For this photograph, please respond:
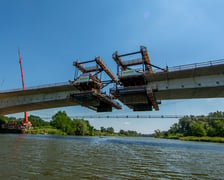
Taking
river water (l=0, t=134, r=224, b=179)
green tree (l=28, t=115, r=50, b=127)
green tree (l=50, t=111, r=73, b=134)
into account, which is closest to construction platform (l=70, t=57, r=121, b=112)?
river water (l=0, t=134, r=224, b=179)

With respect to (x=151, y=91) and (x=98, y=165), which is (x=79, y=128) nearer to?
(x=151, y=91)

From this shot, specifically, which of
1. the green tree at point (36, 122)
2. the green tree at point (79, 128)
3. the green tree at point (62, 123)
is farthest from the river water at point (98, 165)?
the green tree at point (36, 122)

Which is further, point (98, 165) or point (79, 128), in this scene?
point (79, 128)

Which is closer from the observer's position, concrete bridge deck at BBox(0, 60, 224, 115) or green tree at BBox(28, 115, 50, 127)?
concrete bridge deck at BBox(0, 60, 224, 115)

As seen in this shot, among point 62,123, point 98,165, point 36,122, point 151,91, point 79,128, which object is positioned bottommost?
point 79,128

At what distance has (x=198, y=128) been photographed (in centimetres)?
8569

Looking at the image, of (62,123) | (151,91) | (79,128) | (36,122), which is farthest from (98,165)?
(36,122)

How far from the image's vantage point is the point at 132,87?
29.8 m

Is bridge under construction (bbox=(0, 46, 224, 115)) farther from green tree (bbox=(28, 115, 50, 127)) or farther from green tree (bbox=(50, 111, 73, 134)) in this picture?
green tree (bbox=(28, 115, 50, 127))

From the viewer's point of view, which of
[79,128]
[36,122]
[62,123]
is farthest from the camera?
[36,122]

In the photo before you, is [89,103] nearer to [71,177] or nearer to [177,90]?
[177,90]

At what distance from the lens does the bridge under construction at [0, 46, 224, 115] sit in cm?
2558

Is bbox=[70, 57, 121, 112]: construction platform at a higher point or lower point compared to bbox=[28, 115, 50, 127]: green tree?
higher

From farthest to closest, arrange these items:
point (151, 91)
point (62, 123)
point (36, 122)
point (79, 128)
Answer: point (36, 122)
point (79, 128)
point (62, 123)
point (151, 91)
